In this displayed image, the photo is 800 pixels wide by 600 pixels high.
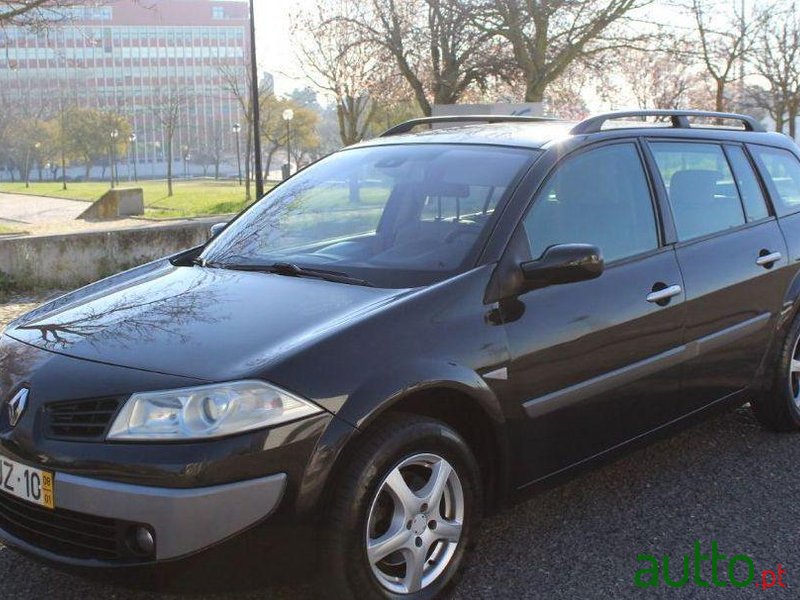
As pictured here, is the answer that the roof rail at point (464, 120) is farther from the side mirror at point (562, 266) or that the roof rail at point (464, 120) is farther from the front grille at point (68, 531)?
the front grille at point (68, 531)

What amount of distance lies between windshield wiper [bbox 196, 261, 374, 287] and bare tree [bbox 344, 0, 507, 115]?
21400 mm

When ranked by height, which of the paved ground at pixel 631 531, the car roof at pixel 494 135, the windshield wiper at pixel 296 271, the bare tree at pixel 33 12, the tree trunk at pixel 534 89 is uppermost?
the bare tree at pixel 33 12

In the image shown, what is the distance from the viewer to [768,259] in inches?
172

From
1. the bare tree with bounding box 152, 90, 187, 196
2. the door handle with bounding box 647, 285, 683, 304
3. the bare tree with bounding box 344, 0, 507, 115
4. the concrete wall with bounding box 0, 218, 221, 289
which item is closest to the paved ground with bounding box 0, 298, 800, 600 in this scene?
the door handle with bounding box 647, 285, 683, 304

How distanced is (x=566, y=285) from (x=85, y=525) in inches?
72.7

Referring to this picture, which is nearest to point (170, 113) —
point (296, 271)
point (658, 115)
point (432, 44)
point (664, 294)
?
point (432, 44)

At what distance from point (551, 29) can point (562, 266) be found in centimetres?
2177

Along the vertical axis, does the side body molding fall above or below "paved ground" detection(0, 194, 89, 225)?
above

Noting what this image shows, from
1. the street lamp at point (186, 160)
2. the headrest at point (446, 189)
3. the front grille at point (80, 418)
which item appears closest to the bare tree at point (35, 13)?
the headrest at point (446, 189)

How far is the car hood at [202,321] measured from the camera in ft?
8.63

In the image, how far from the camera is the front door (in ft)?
10.3

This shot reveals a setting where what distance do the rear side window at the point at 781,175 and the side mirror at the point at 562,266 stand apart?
201cm

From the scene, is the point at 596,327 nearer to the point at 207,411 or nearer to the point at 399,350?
the point at 399,350

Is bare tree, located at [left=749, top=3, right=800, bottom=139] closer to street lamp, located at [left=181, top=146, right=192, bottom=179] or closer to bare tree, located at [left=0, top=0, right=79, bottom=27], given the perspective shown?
A: bare tree, located at [left=0, top=0, right=79, bottom=27]
